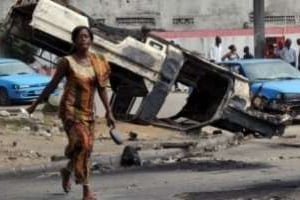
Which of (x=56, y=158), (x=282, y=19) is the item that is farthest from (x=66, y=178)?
(x=282, y=19)

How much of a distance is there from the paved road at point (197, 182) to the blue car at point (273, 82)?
14.8 feet

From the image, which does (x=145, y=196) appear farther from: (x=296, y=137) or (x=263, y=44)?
(x=263, y=44)

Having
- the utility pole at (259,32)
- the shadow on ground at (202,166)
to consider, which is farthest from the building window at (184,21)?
the shadow on ground at (202,166)

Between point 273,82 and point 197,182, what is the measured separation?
377 inches

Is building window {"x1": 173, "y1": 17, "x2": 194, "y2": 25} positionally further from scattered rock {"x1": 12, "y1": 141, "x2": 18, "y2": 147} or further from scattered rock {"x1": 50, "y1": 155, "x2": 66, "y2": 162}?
scattered rock {"x1": 50, "y1": 155, "x2": 66, "y2": 162}

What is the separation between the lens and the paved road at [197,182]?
30.7 feet

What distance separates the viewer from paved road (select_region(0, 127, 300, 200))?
937cm

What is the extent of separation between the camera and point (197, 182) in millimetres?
10484

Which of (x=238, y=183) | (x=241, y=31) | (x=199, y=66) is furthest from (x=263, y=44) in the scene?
(x=238, y=183)

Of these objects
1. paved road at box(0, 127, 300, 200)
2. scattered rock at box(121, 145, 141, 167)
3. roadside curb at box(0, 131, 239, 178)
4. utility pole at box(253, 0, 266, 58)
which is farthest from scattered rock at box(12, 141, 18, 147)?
utility pole at box(253, 0, 266, 58)

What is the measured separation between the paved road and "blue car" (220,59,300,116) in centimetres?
450

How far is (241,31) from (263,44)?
33.1 ft

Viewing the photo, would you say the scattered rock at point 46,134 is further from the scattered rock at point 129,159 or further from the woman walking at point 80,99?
the woman walking at point 80,99

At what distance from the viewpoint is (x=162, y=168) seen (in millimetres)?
12070
